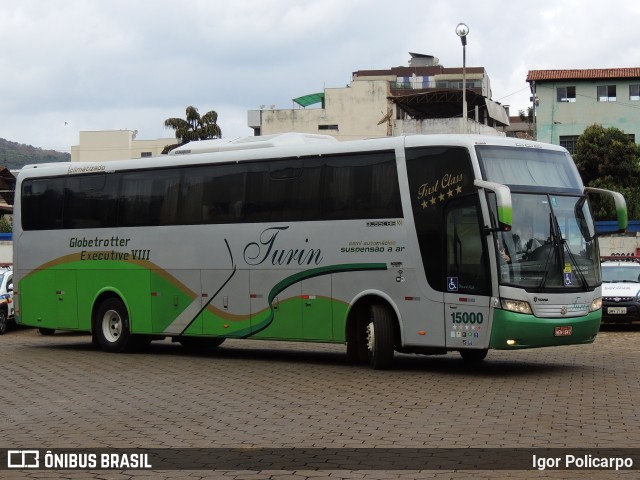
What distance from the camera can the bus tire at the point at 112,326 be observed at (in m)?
21.7

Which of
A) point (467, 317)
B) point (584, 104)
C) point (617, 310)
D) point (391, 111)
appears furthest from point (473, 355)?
point (391, 111)

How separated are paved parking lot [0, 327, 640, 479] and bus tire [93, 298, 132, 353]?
58cm

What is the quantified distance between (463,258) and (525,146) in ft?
6.59

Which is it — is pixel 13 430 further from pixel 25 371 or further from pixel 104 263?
pixel 104 263

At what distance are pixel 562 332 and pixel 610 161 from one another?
138 feet

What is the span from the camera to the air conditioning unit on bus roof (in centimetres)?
1920

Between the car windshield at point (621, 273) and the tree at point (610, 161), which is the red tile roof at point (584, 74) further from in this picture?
the car windshield at point (621, 273)

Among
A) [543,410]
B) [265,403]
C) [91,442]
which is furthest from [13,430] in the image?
[543,410]

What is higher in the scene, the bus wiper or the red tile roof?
the red tile roof

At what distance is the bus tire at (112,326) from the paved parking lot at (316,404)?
58 centimetres

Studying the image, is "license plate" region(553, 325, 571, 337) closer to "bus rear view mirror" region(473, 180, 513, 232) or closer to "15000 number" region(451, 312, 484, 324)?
"15000 number" region(451, 312, 484, 324)

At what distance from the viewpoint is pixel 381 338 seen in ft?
55.9

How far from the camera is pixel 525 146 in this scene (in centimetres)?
1686

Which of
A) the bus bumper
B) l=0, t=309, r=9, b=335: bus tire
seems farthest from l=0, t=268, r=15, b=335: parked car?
the bus bumper
